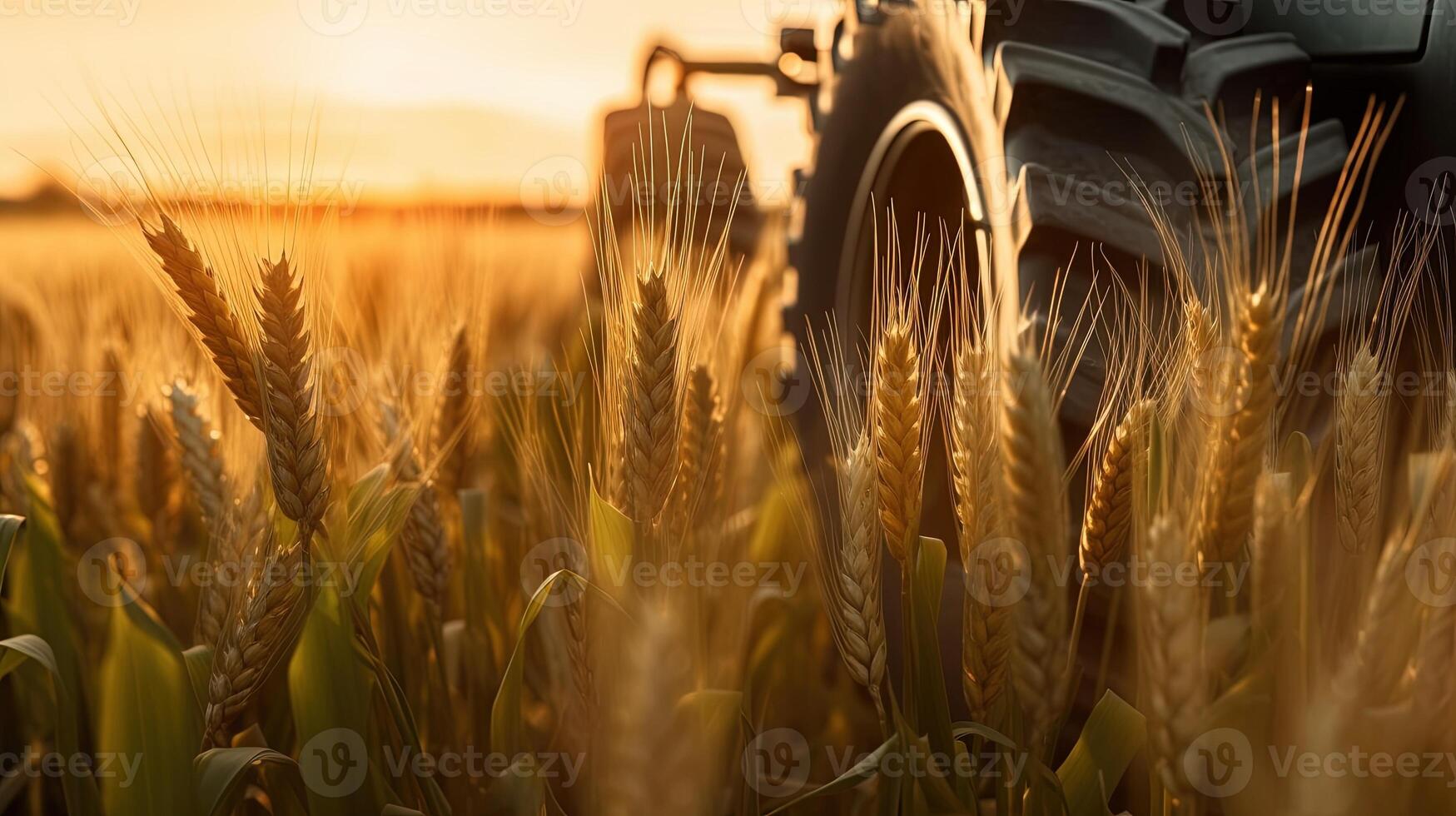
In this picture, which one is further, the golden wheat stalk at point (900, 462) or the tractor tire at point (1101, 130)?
the tractor tire at point (1101, 130)

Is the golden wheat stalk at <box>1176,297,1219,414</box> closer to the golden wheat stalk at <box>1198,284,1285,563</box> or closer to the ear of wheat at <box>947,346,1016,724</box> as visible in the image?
the golden wheat stalk at <box>1198,284,1285,563</box>

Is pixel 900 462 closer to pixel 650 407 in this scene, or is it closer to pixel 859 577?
pixel 859 577

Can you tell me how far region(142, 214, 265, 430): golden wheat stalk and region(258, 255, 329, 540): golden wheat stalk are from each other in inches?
0.7

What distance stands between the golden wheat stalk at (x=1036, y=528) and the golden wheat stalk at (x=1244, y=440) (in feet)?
0.39

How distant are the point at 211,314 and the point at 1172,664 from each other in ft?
2.37

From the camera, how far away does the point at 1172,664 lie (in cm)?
58

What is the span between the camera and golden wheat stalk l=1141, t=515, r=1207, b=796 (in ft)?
1.88

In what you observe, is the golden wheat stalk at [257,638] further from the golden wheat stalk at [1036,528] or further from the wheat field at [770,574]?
the golden wheat stalk at [1036,528]

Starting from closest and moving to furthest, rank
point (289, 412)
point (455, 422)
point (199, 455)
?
point (289, 412) → point (199, 455) → point (455, 422)

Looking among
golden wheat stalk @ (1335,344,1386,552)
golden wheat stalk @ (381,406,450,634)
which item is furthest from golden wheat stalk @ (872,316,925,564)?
golden wheat stalk @ (381,406,450,634)

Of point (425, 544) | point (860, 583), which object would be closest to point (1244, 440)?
point (860, 583)

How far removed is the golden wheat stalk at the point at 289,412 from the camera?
69 centimetres

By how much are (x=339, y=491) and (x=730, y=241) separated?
155 cm

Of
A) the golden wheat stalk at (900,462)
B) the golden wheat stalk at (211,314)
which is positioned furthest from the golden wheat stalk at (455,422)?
the golden wheat stalk at (900,462)
